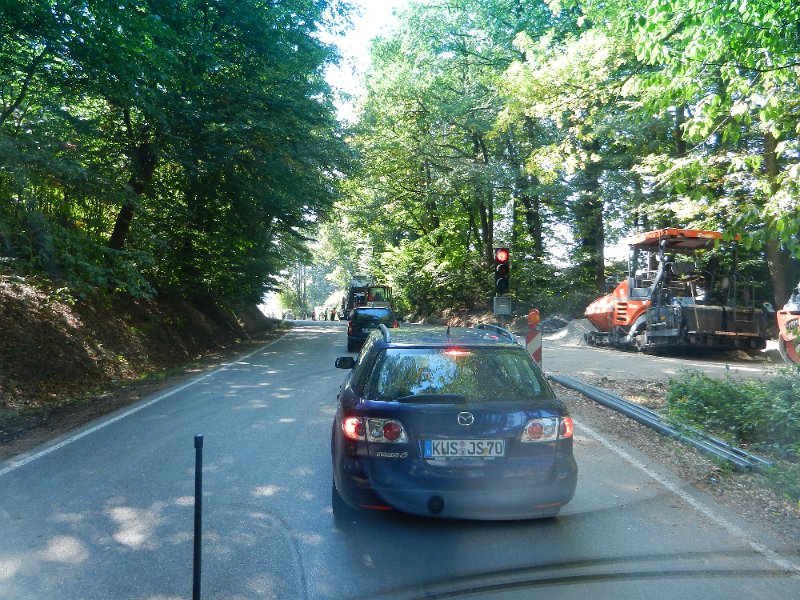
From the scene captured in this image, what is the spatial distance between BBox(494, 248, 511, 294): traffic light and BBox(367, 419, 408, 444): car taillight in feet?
34.8

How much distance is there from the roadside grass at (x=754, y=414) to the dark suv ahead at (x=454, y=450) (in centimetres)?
245

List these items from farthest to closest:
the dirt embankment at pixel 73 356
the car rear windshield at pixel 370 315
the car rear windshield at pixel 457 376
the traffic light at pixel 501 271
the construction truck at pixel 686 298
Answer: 1. the car rear windshield at pixel 370 315
2. the construction truck at pixel 686 298
3. the traffic light at pixel 501 271
4. the dirt embankment at pixel 73 356
5. the car rear windshield at pixel 457 376

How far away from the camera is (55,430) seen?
8.84 meters

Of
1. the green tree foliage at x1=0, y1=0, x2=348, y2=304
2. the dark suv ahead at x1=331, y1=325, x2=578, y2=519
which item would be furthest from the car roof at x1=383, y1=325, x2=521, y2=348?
the green tree foliage at x1=0, y1=0, x2=348, y2=304

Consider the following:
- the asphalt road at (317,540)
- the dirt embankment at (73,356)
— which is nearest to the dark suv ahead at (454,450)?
the asphalt road at (317,540)

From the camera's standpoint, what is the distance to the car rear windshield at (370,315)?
21.8 meters

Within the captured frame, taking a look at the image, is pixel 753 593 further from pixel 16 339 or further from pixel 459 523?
pixel 16 339

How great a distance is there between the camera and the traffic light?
1500 centimetres

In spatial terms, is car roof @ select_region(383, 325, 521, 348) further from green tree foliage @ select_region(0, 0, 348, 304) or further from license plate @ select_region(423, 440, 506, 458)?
green tree foliage @ select_region(0, 0, 348, 304)

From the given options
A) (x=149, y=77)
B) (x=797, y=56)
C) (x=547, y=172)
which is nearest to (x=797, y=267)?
(x=547, y=172)

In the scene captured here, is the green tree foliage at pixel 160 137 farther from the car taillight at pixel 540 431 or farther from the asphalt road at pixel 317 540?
the car taillight at pixel 540 431

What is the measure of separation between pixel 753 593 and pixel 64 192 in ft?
35.5

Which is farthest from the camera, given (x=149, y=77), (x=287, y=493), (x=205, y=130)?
(x=205, y=130)

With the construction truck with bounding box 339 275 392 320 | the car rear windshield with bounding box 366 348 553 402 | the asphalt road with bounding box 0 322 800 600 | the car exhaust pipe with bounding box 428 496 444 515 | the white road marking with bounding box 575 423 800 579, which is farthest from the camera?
the construction truck with bounding box 339 275 392 320
